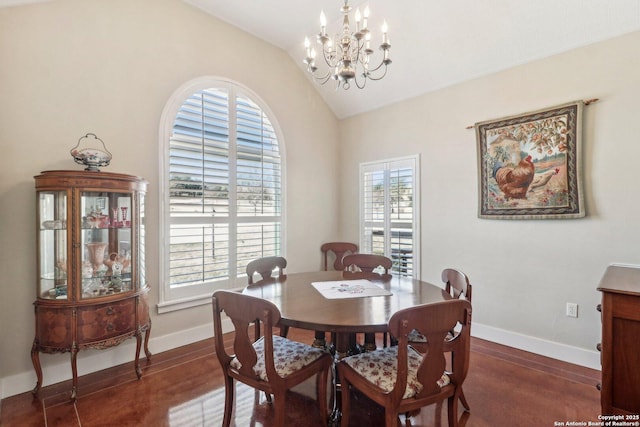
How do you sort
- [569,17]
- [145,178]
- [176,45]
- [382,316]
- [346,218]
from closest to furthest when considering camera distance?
[382,316] → [569,17] → [145,178] → [176,45] → [346,218]

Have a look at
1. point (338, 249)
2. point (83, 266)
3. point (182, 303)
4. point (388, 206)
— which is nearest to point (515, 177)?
point (388, 206)

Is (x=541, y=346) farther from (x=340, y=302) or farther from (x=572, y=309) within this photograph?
(x=340, y=302)

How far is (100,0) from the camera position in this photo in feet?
8.42

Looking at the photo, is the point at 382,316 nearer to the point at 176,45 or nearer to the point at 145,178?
the point at 145,178

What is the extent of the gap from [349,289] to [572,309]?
2.08 meters

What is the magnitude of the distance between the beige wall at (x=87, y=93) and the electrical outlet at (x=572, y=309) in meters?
3.41

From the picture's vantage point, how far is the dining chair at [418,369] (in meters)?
1.35

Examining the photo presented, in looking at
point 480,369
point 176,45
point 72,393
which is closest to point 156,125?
point 176,45

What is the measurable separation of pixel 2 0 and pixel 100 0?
67 cm

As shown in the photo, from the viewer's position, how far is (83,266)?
7.32ft

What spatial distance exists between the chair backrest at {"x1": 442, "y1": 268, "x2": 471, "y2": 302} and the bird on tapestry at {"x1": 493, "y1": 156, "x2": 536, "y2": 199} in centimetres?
138

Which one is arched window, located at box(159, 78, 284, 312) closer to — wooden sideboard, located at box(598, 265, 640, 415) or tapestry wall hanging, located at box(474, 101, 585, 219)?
tapestry wall hanging, located at box(474, 101, 585, 219)

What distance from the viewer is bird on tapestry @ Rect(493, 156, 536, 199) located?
2896 mm

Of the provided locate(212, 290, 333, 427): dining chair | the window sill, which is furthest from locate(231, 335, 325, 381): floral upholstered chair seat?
the window sill
